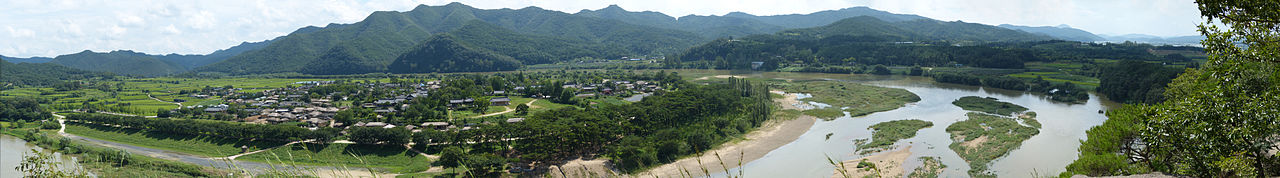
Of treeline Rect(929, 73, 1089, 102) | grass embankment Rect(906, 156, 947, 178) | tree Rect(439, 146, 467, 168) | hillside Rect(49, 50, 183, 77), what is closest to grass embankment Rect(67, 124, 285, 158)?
tree Rect(439, 146, 467, 168)

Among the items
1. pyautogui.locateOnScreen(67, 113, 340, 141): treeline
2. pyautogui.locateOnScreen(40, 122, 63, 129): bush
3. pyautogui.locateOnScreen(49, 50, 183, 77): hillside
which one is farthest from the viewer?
pyautogui.locateOnScreen(49, 50, 183, 77): hillside

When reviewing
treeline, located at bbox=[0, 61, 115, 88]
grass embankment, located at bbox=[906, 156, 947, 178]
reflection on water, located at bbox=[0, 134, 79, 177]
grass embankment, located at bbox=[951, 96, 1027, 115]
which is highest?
treeline, located at bbox=[0, 61, 115, 88]

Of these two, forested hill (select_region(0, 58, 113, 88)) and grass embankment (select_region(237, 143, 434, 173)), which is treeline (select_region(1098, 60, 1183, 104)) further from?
forested hill (select_region(0, 58, 113, 88))

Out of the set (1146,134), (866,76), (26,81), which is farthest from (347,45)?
(1146,134)

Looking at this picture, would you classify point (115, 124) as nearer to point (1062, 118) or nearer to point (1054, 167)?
point (1054, 167)

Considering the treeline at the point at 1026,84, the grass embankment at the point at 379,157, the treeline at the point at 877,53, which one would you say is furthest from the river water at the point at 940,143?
the treeline at the point at 877,53

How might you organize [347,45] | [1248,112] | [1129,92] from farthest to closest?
[347,45], [1129,92], [1248,112]

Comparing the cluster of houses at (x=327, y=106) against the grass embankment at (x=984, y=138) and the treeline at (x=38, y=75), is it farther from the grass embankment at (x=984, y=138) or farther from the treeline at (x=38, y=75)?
the treeline at (x=38, y=75)
